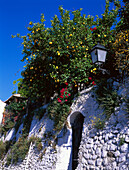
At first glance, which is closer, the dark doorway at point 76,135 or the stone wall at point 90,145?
the stone wall at point 90,145

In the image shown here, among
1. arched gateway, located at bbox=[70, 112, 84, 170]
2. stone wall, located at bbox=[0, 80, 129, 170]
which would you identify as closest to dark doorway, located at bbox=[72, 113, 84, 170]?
arched gateway, located at bbox=[70, 112, 84, 170]

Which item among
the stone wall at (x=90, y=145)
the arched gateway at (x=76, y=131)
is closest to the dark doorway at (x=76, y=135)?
the arched gateway at (x=76, y=131)

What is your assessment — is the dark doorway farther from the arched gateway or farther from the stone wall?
the stone wall

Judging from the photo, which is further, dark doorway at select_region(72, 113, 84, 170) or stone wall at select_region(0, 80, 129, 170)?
dark doorway at select_region(72, 113, 84, 170)

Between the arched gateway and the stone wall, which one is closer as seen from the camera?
the stone wall

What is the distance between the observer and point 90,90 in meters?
7.51

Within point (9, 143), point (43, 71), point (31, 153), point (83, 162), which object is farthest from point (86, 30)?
point (9, 143)

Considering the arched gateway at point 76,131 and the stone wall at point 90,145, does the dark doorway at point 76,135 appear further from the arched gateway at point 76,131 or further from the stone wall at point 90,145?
the stone wall at point 90,145

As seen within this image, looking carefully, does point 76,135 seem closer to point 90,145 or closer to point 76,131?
point 76,131

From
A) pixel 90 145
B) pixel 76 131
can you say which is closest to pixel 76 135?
pixel 76 131

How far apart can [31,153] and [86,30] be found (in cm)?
722

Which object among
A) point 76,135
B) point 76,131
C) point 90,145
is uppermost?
point 76,131

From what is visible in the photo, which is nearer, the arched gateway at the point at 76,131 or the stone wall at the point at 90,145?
the stone wall at the point at 90,145

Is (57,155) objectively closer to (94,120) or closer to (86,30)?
(94,120)
